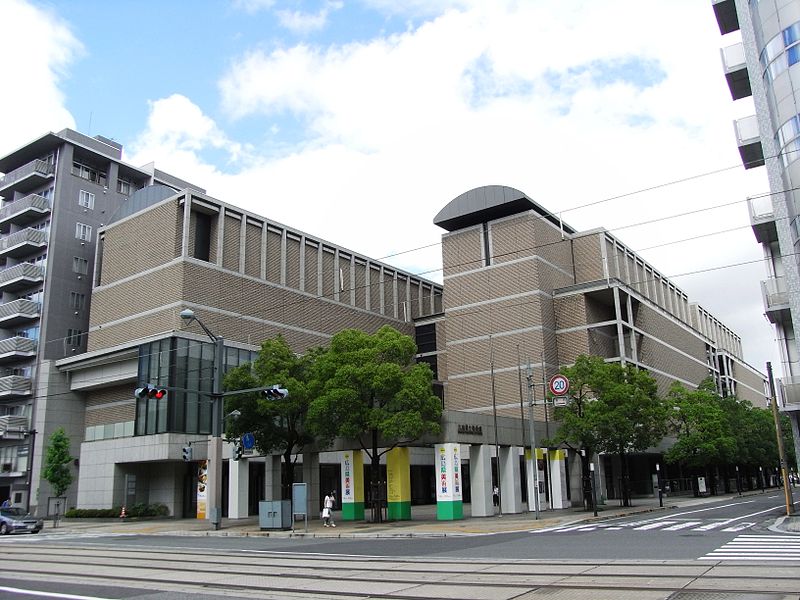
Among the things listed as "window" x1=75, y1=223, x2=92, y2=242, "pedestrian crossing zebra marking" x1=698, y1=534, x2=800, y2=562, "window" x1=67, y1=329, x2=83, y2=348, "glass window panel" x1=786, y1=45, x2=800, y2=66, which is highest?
"window" x1=75, y1=223, x2=92, y2=242

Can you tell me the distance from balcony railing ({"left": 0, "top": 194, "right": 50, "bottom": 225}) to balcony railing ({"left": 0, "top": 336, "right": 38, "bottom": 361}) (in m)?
11.9

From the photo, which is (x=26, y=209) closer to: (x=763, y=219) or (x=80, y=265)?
(x=80, y=265)

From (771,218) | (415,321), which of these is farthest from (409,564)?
(415,321)

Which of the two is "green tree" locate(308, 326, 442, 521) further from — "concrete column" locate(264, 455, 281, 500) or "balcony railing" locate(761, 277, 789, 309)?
"balcony railing" locate(761, 277, 789, 309)

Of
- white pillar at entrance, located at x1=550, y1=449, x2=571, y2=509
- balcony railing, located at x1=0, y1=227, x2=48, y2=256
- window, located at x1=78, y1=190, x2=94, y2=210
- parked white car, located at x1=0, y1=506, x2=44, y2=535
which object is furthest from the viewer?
window, located at x1=78, y1=190, x2=94, y2=210

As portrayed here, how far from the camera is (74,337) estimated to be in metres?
63.4

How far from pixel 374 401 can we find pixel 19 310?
41.8 meters

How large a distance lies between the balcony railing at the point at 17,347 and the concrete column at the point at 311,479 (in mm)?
33135

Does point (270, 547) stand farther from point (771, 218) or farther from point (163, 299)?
point (163, 299)

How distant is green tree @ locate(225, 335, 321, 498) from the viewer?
37688 mm

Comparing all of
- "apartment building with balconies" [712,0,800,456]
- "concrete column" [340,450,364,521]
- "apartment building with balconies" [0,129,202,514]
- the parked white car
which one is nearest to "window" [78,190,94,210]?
"apartment building with balconies" [0,129,202,514]

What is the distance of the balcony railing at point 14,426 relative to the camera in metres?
60.2

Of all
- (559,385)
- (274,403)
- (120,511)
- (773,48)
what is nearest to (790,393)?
(559,385)

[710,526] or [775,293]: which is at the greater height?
[775,293]
